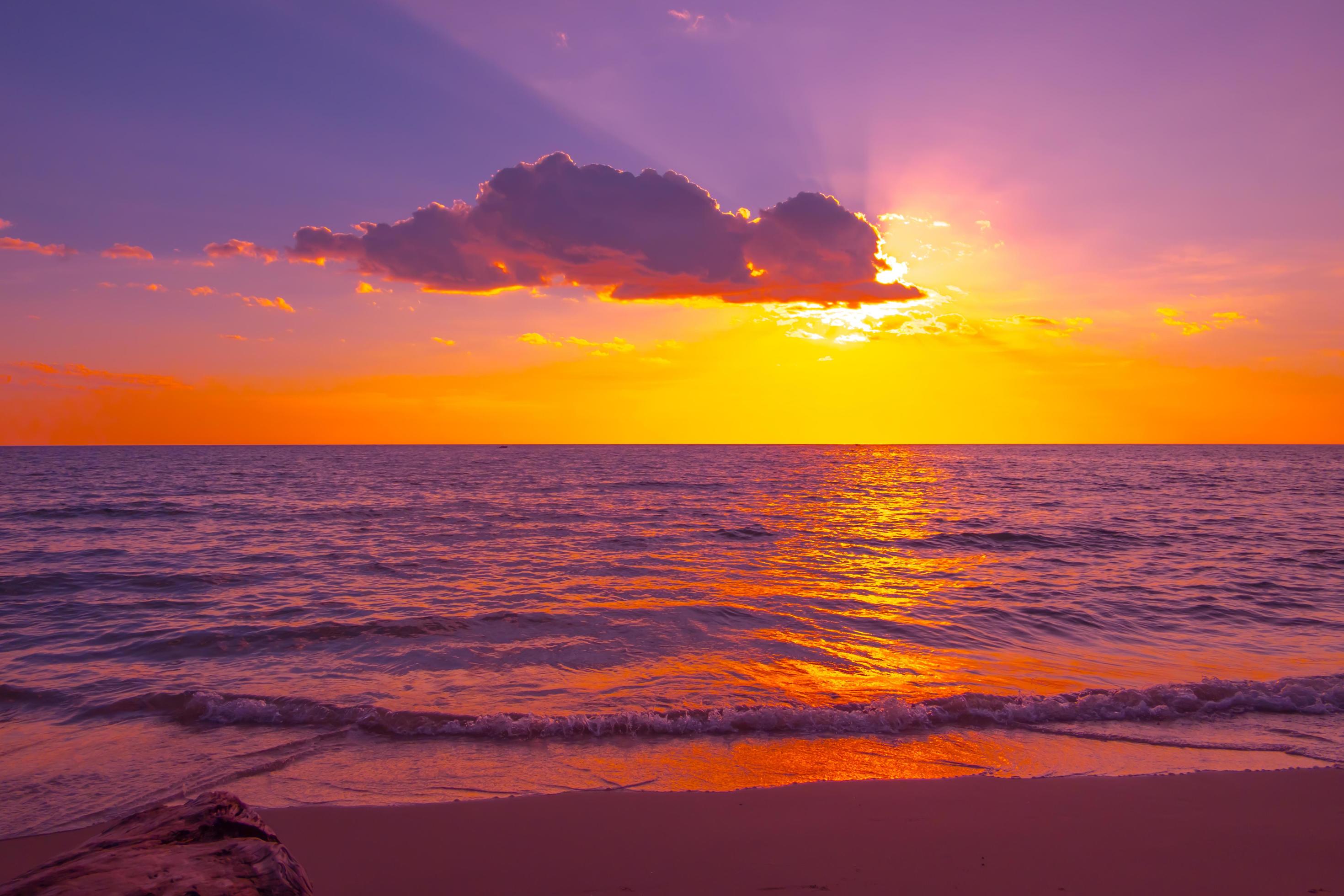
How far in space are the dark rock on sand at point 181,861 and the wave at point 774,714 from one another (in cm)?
390

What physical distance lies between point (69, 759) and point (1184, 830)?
10437 mm

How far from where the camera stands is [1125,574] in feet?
59.4

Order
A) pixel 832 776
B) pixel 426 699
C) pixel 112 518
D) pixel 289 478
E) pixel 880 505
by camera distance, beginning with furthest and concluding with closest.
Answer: pixel 289 478 → pixel 880 505 → pixel 112 518 → pixel 426 699 → pixel 832 776

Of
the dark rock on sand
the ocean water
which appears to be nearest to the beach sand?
the ocean water

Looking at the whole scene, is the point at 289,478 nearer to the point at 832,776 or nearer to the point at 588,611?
the point at 588,611

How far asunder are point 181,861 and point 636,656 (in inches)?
307

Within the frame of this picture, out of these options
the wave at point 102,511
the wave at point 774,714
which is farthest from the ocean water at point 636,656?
the wave at point 102,511

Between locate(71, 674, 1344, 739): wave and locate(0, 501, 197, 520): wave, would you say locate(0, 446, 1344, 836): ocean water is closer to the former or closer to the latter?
locate(71, 674, 1344, 739): wave

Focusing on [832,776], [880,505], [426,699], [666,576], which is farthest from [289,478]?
[832,776]

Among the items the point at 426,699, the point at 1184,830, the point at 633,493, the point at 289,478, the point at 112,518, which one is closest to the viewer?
the point at 1184,830

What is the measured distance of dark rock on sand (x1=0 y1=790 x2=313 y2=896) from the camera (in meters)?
3.23

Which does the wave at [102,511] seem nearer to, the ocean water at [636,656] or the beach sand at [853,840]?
the ocean water at [636,656]

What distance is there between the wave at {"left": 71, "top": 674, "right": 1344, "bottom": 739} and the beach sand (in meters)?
1.55

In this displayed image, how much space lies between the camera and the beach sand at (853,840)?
16.4ft
